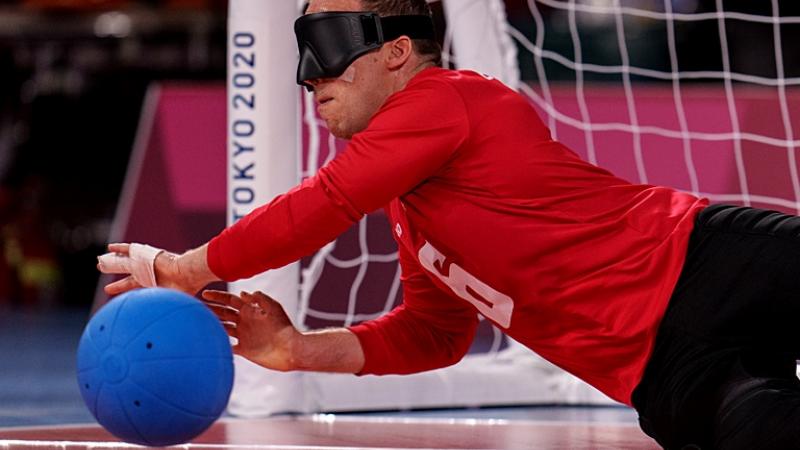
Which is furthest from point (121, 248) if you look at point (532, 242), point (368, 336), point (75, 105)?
point (75, 105)

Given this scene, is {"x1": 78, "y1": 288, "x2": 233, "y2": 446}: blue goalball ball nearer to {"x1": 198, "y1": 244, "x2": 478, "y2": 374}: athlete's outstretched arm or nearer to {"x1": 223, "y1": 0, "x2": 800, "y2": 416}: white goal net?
{"x1": 198, "y1": 244, "x2": 478, "y2": 374}: athlete's outstretched arm

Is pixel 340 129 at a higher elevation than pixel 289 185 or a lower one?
higher

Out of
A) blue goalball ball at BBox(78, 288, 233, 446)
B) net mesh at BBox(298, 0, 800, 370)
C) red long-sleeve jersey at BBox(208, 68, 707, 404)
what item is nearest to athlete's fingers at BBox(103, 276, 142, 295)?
blue goalball ball at BBox(78, 288, 233, 446)

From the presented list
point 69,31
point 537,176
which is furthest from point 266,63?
point 69,31

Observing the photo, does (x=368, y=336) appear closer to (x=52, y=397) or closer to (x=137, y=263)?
(x=137, y=263)

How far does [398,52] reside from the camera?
3.11 meters

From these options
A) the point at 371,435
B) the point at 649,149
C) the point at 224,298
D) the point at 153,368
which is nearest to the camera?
the point at 153,368

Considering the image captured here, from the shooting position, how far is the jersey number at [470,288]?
305 centimetres

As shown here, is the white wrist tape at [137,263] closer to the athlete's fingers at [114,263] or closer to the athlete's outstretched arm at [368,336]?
the athlete's fingers at [114,263]

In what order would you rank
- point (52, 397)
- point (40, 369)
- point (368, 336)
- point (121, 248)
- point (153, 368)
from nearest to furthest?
1. point (153, 368)
2. point (121, 248)
3. point (368, 336)
4. point (52, 397)
5. point (40, 369)

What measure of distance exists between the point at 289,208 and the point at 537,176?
22.7 inches

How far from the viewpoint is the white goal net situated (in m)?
4.94

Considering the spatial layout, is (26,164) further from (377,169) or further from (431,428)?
(377,169)

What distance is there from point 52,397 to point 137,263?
2.85 meters
